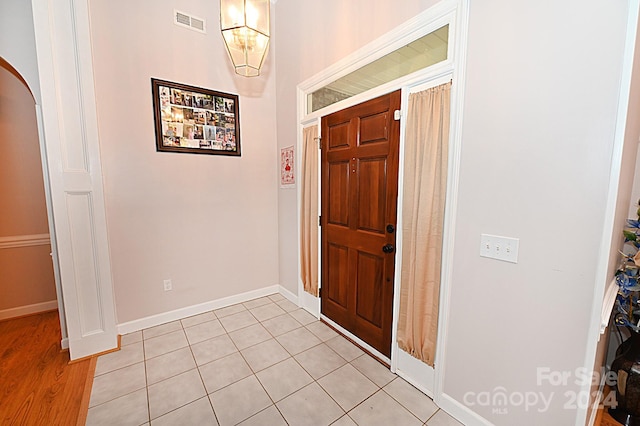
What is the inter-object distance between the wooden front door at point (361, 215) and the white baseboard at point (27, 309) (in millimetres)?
3268

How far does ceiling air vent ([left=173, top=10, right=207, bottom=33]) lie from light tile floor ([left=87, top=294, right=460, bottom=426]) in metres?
3.20

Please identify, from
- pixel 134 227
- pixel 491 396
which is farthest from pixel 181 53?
pixel 491 396

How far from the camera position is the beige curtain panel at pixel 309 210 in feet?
9.05

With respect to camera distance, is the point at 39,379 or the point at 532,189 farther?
the point at 39,379

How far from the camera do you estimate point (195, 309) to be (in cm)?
297

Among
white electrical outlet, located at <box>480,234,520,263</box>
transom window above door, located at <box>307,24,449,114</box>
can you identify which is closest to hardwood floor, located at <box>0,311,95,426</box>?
white electrical outlet, located at <box>480,234,520,263</box>

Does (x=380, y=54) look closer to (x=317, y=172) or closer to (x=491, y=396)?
(x=317, y=172)

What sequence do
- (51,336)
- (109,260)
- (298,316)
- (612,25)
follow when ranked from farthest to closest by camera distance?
(298,316), (51,336), (109,260), (612,25)

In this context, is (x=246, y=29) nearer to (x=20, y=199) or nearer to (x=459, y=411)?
(x=459, y=411)

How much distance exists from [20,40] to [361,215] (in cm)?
310

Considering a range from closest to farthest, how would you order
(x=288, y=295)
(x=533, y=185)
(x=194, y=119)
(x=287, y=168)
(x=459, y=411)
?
(x=533, y=185), (x=459, y=411), (x=194, y=119), (x=287, y=168), (x=288, y=295)

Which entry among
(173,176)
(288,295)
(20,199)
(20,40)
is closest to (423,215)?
(288,295)

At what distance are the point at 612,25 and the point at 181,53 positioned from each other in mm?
3245

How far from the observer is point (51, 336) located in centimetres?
250
